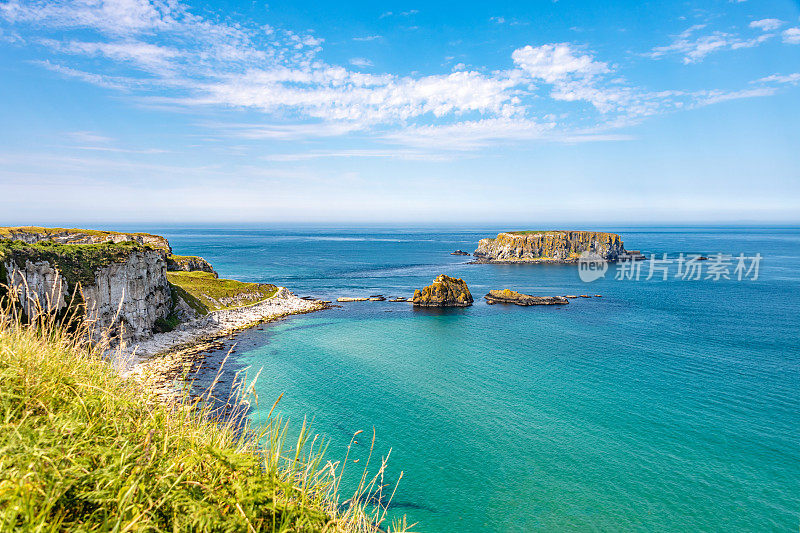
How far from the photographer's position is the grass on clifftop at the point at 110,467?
4.77m

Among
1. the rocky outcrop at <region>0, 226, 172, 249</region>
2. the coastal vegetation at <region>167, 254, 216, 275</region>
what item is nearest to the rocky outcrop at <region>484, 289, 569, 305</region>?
the coastal vegetation at <region>167, 254, 216, 275</region>

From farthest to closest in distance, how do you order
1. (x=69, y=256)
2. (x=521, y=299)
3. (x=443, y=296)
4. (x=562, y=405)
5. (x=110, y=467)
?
(x=521, y=299) < (x=443, y=296) < (x=69, y=256) < (x=562, y=405) < (x=110, y=467)

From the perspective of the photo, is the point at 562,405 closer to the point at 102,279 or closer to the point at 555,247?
the point at 102,279

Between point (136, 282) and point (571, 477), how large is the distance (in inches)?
2253

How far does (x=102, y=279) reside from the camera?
51031mm

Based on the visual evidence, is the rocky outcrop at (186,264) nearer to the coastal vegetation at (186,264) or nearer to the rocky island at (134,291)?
the coastal vegetation at (186,264)

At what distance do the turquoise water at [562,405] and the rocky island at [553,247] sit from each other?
3447 inches

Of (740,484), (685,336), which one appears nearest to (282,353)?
(740,484)

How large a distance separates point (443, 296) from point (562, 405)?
4915 centimetres

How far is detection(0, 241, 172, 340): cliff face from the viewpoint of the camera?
43719 millimetres

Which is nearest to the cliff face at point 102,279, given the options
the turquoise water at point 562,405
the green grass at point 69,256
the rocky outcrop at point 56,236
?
the green grass at point 69,256

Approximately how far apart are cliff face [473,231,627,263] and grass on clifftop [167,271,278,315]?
114 m

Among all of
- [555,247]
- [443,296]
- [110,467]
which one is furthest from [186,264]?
[555,247]

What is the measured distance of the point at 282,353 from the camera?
55281 mm
